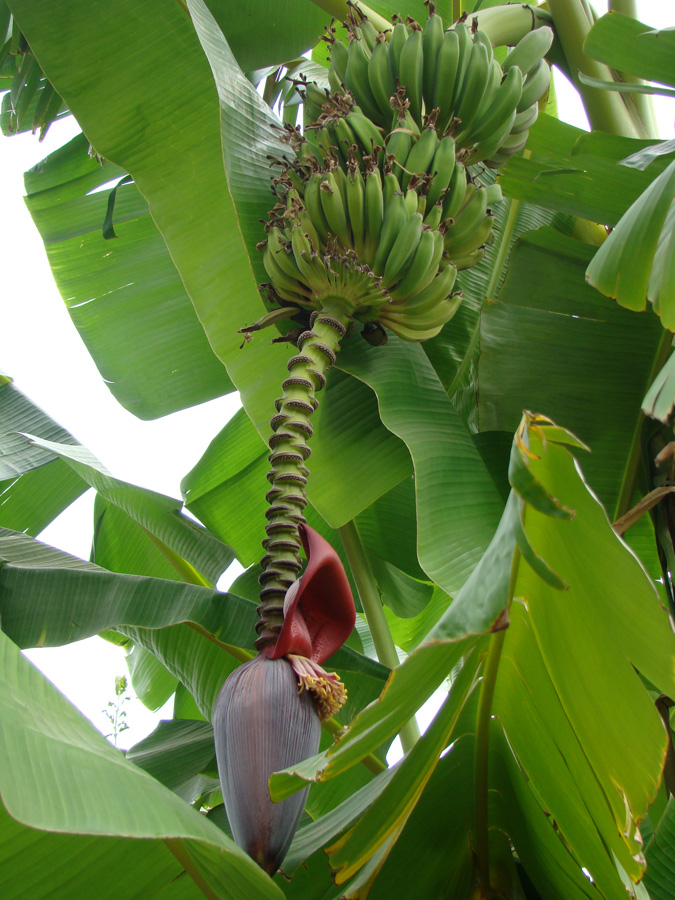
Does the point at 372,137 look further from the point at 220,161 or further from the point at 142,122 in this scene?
the point at 142,122

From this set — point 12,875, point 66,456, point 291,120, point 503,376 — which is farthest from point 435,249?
point 291,120

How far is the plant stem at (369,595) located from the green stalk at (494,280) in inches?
13.1

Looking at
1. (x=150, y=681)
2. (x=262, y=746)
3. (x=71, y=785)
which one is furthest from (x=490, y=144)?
(x=150, y=681)

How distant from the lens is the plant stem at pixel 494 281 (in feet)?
4.49

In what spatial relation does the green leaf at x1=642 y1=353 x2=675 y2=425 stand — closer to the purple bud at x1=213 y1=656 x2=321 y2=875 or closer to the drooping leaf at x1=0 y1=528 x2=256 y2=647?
the purple bud at x1=213 y1=656 x2=321 y2=875

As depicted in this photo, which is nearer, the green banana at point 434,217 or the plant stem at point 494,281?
the green banana at point 434,217

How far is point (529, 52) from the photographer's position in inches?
48.3

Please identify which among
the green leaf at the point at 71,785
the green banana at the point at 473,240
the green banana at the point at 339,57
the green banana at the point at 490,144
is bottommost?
the green leaf at the point at 71,785

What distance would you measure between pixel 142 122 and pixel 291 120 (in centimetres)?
80

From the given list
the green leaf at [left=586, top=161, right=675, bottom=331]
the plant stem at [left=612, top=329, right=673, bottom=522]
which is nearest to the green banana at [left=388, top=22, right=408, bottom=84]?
the green leaf at [left=586, top=161, right=675, bottom=331]

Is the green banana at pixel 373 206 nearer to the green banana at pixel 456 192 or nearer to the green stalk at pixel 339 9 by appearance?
the green banana at pixel 456 192

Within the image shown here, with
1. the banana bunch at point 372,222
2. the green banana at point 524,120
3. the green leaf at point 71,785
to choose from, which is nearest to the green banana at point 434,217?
the banana bunch at point 372,222

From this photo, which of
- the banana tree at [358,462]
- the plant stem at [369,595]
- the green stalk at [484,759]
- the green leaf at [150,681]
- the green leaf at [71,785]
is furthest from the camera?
the green leaf at [150,681]

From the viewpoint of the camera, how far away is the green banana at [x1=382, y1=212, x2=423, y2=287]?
3.19 feet
